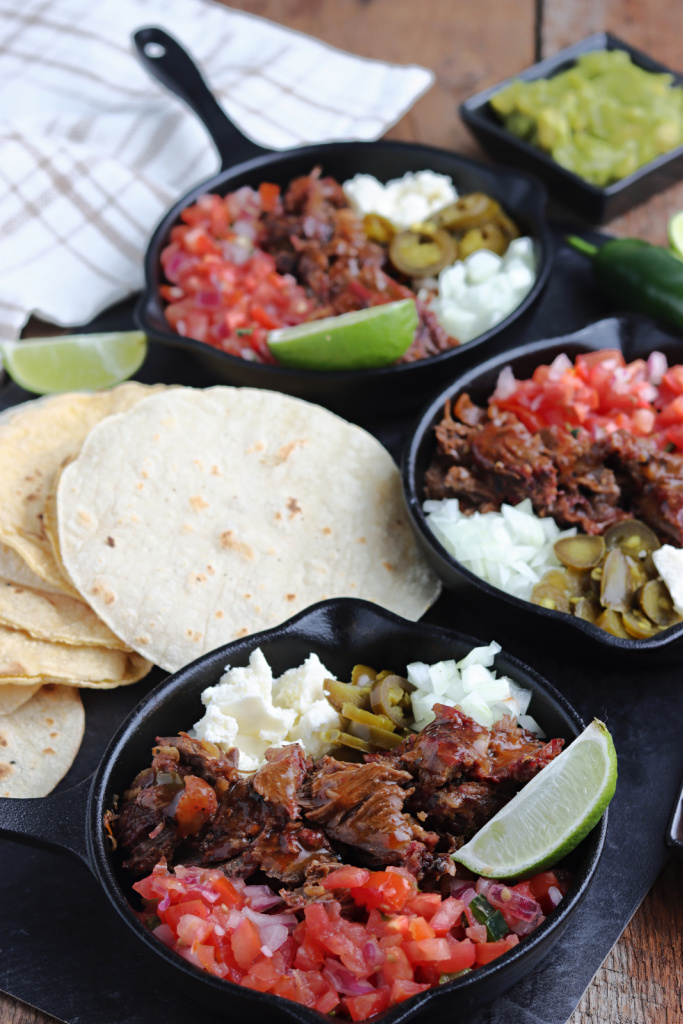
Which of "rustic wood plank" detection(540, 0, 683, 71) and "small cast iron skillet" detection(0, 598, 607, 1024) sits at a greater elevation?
"small cast iron skillet" detection(0, 598, 607, 1024)

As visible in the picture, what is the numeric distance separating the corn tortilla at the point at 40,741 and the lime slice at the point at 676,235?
3.35 m

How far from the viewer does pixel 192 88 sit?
191 inches

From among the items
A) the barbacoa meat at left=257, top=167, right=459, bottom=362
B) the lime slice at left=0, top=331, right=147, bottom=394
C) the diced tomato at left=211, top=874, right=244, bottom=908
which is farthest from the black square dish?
the diced tomato at left=211, top=874, right=244, bottom=908

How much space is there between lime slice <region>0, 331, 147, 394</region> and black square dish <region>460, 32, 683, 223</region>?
89.8 inches

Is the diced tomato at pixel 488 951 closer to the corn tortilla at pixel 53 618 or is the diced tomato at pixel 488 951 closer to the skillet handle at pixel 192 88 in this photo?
the corn tortilla at pixel 53 618

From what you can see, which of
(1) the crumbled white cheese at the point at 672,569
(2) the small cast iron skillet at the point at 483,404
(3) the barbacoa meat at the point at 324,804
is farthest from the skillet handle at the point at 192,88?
(3) the barbacoa meat at the point at 324,804

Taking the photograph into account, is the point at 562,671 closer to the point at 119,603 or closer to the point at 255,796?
the point at 255,796

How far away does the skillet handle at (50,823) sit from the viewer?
2.46m

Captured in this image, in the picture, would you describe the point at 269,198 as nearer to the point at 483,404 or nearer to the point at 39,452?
the point at 483,404

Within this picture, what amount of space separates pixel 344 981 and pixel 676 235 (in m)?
3.68

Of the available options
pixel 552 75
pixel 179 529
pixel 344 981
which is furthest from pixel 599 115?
pixel 344 981

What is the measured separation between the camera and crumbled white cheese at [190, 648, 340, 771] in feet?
8.86

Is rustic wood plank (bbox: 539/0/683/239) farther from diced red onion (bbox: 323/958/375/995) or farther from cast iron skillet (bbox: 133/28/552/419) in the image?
diced red onion (bbox: 323/958/375/995)

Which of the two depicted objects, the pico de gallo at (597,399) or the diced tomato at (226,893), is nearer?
the diced tomato at (226,893)
